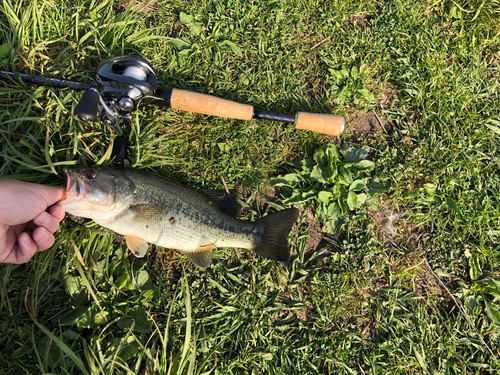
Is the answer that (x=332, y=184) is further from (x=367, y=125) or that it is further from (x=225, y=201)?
(x=225, y=201)

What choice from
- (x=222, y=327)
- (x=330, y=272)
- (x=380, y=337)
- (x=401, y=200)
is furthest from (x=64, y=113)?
(x=380, y=337)

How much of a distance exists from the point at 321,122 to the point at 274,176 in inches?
33.6

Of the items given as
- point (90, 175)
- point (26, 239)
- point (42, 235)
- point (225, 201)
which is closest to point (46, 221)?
point (42, 235)

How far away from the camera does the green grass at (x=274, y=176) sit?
3164 mm

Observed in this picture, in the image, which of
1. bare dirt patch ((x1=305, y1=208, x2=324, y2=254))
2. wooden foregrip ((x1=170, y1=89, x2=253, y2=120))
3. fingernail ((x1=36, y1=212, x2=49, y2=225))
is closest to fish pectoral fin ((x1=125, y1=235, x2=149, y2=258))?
fingernail ((x1=36, y1=212, x2=49, y2=225))

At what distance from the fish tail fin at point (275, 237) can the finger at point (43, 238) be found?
2014mm

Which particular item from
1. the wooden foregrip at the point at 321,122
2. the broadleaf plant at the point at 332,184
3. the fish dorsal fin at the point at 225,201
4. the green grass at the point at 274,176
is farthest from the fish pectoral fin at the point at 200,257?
the wooden foregrip at the point at 321,122

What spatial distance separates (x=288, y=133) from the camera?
3.88 m

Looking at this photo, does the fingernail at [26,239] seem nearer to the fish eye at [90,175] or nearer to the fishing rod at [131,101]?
the fish eye at [90,175]

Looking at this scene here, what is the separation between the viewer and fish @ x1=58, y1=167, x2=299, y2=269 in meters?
2.83

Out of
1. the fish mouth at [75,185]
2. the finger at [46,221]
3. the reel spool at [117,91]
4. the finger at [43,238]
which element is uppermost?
the reel spool at [117,91]

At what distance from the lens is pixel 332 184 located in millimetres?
3752

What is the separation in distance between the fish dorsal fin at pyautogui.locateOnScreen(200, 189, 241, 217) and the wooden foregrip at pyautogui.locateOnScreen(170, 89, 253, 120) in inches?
34.9

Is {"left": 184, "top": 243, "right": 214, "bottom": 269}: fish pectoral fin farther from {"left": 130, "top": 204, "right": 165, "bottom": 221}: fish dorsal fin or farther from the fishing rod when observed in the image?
the fishing rod
